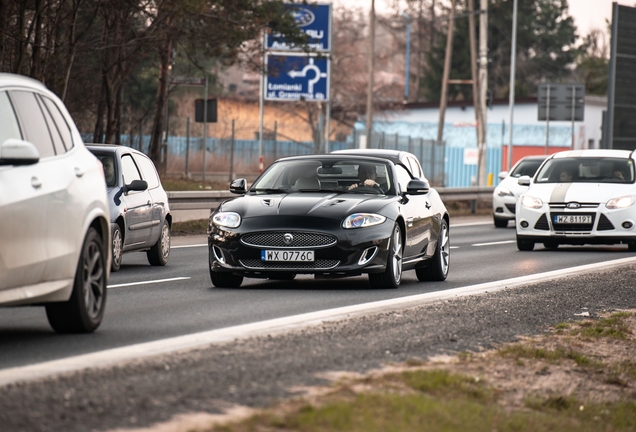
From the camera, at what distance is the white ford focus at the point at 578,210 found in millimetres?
20453

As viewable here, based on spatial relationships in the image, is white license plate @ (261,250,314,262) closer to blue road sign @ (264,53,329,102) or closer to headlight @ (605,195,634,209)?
headlight @ (605,195,634,209)

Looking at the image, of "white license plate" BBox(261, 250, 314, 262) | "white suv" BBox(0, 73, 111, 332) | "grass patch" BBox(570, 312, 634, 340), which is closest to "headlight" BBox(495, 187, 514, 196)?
"white license plate" BBox(261, 250, 314, 262)

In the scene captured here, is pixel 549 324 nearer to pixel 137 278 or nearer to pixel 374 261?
pixel 374 261

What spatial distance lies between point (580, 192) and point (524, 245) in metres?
1.30

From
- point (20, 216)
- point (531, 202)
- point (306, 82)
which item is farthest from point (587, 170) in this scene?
point (306, 82)

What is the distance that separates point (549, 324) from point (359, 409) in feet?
16.5

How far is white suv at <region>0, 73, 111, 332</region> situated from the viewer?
25.7ft

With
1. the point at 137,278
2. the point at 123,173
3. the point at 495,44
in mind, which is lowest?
the point at 137,278

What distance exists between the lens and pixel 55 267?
27.4 ft

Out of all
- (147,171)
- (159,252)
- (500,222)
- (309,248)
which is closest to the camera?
→ (309,248)

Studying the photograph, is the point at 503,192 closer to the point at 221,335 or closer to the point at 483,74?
the point at 221,335

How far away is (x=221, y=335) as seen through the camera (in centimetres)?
884

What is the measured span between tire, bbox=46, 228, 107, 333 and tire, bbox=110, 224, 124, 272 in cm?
608

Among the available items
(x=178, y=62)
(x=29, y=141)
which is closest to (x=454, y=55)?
(x=178, y=62)
